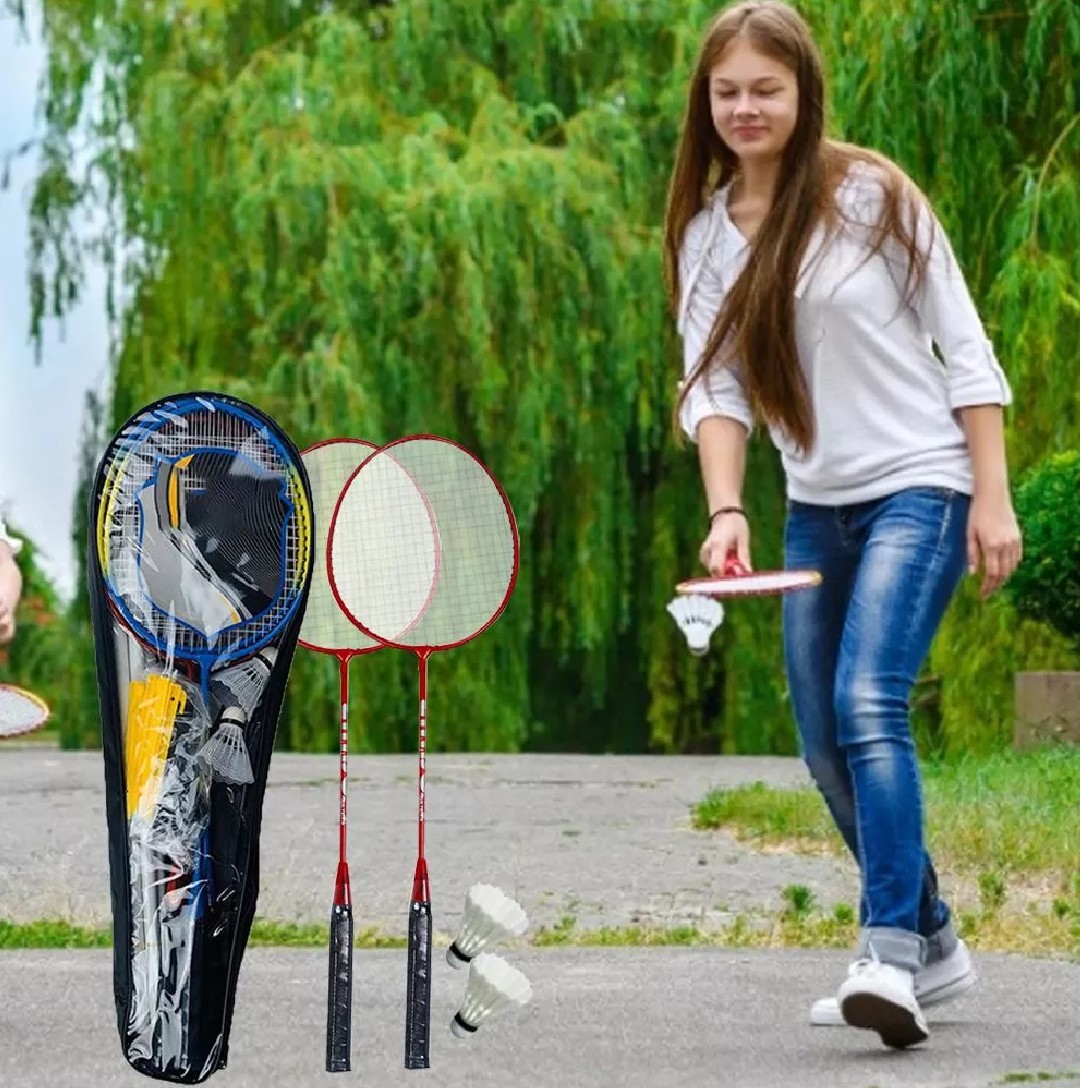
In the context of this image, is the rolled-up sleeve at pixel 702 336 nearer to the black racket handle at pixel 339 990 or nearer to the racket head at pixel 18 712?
the black racket handle at pixel 339 990

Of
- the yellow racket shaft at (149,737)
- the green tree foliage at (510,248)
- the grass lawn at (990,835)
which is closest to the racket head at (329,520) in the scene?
the yellow racket shaft at (149,737)

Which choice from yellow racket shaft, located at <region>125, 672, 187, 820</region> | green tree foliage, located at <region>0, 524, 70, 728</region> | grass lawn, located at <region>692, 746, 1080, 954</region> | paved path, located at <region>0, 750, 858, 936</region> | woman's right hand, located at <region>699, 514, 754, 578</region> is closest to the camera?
yellow racket shaft, located at <region>125, 672, 187, 820</region>

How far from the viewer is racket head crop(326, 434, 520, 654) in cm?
390

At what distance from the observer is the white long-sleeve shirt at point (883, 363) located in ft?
13.5

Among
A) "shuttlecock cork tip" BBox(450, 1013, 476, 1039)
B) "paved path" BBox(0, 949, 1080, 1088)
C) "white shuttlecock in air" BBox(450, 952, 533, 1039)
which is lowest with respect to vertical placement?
"paved path" BBox(0, 949, 1080, 1088)

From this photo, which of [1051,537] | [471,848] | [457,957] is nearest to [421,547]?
Answer: [457,957]

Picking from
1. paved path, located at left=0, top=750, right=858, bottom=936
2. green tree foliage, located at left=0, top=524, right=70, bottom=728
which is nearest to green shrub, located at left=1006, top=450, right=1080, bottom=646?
paved path, located at left=0, top=750, right=858, bottom=936

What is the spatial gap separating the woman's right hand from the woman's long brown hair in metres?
0.19

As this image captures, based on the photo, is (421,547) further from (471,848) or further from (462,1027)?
(471,848)

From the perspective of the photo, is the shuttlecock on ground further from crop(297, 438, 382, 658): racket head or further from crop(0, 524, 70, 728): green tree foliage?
crop(0, 524, 70, 728): green tree foliage

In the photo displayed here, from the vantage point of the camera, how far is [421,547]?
3.94m

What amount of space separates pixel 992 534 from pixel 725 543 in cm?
47

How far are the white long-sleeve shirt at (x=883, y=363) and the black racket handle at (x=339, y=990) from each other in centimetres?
119

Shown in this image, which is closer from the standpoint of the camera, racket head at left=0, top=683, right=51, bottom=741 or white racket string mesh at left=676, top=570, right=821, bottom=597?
racket head at left=0, top=683, right=51, bottom=741
